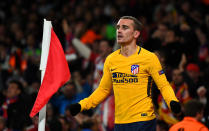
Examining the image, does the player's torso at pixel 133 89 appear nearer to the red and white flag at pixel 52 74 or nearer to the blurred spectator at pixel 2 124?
the red and white flag at pixel 52 74

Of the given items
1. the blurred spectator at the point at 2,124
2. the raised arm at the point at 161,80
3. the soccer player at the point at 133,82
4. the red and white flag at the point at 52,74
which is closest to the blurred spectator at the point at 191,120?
the soccer player at the point at 133,82

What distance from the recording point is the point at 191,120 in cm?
634

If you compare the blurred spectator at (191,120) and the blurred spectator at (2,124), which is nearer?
the blurred spectator at (191,120)

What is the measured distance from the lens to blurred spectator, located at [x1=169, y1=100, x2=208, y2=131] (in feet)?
20.3

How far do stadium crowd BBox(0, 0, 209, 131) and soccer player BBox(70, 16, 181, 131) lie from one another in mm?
1573

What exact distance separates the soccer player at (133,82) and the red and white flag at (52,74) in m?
0.38

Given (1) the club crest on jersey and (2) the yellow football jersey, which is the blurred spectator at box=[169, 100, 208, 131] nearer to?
(2) the yellow football jersey

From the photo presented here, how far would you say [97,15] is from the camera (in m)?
13.4

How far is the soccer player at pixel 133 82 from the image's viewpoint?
551 centimetres

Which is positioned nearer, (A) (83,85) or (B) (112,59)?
(B) (112,59)

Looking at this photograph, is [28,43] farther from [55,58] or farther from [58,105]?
[55,58]

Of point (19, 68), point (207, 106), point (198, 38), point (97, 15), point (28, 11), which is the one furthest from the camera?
point (28, 11)

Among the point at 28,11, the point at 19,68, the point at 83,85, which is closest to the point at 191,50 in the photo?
the point at 83,85

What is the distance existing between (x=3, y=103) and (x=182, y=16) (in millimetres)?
4493
